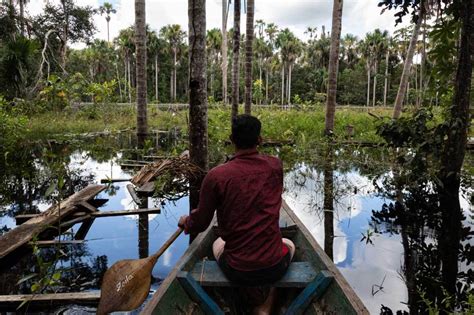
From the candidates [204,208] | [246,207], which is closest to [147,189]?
[204,208]

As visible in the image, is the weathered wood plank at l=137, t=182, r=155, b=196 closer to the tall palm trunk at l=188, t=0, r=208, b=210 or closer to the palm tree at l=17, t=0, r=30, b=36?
the tall palm trunk at l=188, t=0, r=208, b=210

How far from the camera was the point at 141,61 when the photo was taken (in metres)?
13.1

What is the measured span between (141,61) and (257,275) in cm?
1169

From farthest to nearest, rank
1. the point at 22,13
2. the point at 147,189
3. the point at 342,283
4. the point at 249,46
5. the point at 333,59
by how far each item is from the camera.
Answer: the point at 22,13
the point at 333,59
the point at 249,46
the point at 147,189
the point at 342,283

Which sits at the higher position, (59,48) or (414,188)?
(59,48)

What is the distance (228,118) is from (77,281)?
14.0 meters

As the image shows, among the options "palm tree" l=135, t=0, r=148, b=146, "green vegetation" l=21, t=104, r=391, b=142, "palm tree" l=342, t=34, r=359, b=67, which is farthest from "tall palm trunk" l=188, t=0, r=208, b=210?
"palm tree" l=342, t=34, r=359, b=67

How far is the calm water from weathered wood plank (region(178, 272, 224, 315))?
1204 mm

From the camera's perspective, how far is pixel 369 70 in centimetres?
4781

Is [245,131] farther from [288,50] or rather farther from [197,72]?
[288,50]

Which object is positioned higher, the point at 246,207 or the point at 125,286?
the point at 246,207

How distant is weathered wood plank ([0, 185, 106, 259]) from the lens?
14.8 feet

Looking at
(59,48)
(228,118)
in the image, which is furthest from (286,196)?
(59,48)

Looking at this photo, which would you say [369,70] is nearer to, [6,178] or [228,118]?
[228,118]
